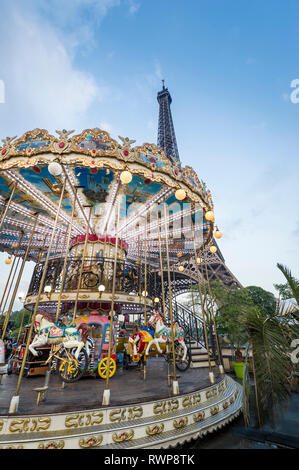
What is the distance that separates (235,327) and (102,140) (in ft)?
37.4

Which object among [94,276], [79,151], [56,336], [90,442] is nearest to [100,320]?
[94,276]

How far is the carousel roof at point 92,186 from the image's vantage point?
5680mm

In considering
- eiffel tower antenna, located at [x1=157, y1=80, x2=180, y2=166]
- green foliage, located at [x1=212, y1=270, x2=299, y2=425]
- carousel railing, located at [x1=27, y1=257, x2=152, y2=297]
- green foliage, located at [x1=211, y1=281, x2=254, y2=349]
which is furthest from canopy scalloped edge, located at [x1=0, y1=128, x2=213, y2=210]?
eiffel tower antenna, located at [x1=157, y1=80, x2=180, y2=166]

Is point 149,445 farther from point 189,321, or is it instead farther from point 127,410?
point 189,321

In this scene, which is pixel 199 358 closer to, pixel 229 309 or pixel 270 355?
pixel 229 309

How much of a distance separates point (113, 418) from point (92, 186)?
652 cm

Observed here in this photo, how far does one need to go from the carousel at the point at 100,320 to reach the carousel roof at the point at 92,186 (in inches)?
1.5

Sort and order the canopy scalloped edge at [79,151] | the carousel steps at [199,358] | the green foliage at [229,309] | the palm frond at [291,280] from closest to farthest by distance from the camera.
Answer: the palm frond at [291,280] → the canopy scalloped edge at [79,151] → the carousel steps at [199,358] → the green foliage at [229,309]

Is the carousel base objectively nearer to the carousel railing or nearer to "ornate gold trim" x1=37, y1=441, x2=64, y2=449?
"ornate gold trim" x1=37, y1=441, x2=64, y2=449

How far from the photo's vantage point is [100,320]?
7672 millimetres

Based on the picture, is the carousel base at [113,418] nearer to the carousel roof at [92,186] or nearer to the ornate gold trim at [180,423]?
the ornate gold trim at [180,423]

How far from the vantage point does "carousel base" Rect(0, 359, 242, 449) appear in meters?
2.98

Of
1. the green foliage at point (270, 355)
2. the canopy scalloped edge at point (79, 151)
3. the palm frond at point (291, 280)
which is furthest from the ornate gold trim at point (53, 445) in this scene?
the canopy scalloped edge at point (79, 151)
